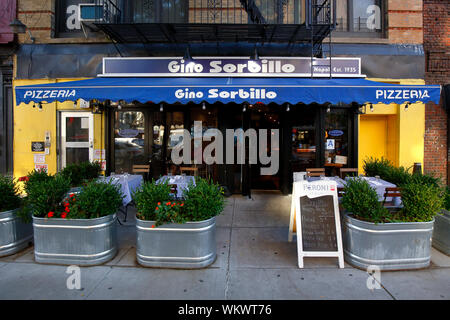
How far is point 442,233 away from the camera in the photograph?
4.66 meters

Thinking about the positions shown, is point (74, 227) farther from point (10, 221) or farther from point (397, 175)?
point (397, 175)

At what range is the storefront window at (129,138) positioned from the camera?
864 cm

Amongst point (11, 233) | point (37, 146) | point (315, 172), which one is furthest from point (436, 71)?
point (37, 146)

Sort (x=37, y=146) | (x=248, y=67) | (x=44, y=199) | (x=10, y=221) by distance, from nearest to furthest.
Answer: (x=44, y=199), (x=10, y=221), (x=248, y=67), (x=37, y=146)

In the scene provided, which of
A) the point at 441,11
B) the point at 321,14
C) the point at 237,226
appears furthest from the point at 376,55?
the point at 237,226

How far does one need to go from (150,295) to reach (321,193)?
9.45 feet

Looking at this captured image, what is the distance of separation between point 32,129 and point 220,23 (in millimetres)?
6778

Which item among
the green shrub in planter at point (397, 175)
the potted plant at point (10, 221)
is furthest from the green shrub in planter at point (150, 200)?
the green shrub in planter at point (397, 175)

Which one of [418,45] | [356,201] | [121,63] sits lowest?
[356,201]

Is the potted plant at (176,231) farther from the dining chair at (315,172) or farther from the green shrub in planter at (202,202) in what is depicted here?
the dining chair at (315,172)

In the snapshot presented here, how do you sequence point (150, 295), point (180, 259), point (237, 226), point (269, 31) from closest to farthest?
point (150, 295) < point (180, 259) < point (237, 226) < point (269, 31)

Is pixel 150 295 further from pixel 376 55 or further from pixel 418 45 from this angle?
pixel 418 45

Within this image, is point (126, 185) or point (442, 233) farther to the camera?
point (126, 185)

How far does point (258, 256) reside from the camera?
14.5 feet
